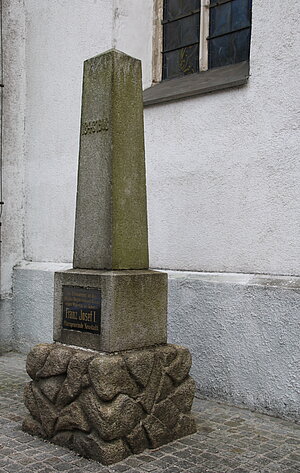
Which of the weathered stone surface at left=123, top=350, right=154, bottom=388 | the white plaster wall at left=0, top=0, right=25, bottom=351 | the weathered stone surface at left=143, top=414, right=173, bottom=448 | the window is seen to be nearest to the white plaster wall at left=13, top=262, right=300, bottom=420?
the weathered stone surface at left=143, top=414, right=173, bottom=448

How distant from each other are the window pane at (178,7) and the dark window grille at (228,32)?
11.5 inches

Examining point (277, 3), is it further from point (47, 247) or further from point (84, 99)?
Result: point (47, 247)

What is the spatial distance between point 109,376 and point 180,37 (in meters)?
4.13

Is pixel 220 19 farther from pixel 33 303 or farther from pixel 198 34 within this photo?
pixel 33 303

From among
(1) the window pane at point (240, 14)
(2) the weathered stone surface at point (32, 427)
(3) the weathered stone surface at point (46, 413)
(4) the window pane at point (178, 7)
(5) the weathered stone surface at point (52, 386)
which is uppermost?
(4) the window pane at point (178, 7)

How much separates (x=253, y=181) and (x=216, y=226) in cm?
58

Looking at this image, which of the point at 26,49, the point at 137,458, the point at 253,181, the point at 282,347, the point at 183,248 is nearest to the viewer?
the point at 137,458

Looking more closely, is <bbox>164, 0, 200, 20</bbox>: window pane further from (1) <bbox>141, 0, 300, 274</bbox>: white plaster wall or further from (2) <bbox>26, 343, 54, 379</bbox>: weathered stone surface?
(2) <bbox>26, 343, 54, 379</bbox>: weathered stone surface

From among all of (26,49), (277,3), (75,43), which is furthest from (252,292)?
(26,49)

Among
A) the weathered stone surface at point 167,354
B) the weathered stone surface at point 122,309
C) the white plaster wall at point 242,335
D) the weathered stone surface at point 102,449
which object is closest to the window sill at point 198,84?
the white plaster wall at point 242,335

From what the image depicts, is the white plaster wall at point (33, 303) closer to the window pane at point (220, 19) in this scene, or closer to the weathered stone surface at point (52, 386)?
the weathered stone surface at point (52, 386)

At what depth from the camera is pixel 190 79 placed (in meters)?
6.00

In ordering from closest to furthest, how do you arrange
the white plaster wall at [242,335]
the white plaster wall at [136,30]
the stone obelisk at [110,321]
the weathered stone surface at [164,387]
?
the stone obelisk at [110,321]
the weathered stone surface at [164,387]
the white plaster wall at [242,335]
the white plaster wall at [136,30]

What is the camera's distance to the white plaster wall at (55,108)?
6.85 metres
